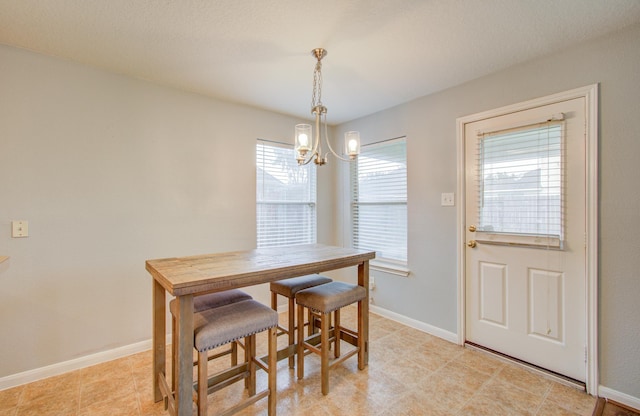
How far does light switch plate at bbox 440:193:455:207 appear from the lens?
8.52 ft

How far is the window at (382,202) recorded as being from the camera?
10.1 feet

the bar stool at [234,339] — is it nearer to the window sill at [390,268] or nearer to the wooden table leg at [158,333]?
the wooden table leg at [158,333]

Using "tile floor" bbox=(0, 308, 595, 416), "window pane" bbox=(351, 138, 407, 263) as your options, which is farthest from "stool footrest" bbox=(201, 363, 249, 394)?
"window pane" bbox=(351, 138, 407, 263)

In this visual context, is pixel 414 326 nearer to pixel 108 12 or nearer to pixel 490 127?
pixel 490 127

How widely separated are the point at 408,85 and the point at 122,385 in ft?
10.6

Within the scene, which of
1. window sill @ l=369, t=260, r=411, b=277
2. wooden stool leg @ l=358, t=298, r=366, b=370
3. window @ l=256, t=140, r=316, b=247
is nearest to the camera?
wooden stool leg @ l=358, t=298, r=366, b=370

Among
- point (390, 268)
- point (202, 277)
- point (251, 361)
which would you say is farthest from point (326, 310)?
point (390, 268)

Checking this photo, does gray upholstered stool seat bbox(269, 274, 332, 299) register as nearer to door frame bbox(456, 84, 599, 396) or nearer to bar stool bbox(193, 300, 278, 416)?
bar stool bbox(193, 300, 278, 416)

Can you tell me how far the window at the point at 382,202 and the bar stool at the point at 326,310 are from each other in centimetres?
105

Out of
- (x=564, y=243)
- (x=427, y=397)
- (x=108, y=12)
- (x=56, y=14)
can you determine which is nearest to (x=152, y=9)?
(x=108, y=12)

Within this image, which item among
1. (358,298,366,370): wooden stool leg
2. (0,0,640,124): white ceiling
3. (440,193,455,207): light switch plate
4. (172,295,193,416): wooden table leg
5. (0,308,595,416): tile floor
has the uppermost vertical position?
(0,0,640,124): white ceiling

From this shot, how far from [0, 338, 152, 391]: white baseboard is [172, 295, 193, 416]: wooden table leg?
4.44ft

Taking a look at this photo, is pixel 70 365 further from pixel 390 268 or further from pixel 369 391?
pixel 390 268

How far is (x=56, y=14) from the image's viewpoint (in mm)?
1625
